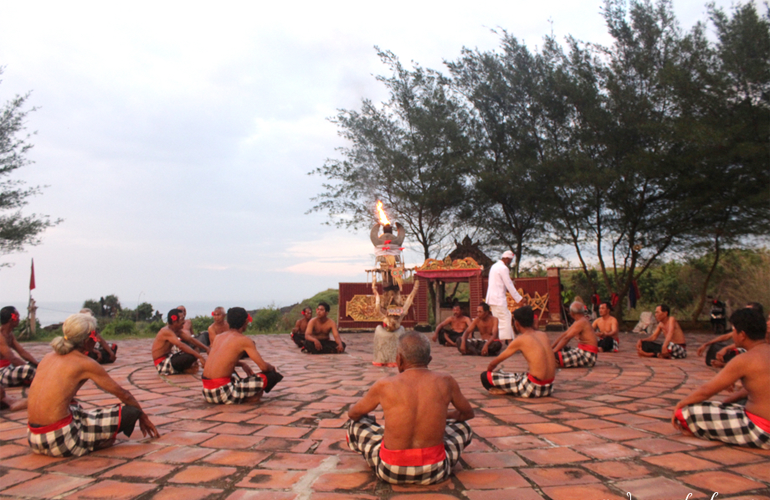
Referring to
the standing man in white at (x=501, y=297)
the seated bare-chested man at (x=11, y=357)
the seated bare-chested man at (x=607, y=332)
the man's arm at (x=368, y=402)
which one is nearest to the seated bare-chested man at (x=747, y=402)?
the man's arm at (x=368, y=402)

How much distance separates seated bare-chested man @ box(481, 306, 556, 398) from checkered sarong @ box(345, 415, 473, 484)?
191 centimetres

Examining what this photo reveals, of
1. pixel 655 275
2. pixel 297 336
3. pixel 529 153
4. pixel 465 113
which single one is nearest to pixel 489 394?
pixel 297 336

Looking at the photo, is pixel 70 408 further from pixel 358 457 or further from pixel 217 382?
pixel 358 457

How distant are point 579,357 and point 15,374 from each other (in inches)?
293

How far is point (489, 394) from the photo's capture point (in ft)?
16.9

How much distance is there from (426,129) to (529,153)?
12.3 ft

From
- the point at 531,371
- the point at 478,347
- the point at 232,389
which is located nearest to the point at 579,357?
the point at 478,347

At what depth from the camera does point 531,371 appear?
4.93 meters

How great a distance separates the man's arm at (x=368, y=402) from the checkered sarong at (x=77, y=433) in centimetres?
174

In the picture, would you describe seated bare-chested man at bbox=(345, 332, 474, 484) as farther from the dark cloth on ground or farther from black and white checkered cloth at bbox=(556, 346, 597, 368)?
the dark cloth on ground

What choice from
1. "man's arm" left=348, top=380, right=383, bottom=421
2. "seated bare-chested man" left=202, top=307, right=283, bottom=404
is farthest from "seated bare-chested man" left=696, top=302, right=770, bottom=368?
"seated bare-chested man" left=202, top=307, right=283, bottom=404

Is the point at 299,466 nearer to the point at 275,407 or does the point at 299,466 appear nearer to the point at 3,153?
the point at 275,407

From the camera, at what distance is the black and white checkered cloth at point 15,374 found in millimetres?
5695

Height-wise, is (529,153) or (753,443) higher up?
(529,153)
